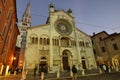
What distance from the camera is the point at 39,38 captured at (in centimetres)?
2228

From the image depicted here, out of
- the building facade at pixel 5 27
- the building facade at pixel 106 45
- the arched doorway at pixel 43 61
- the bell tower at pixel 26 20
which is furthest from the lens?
the bell tower at pixel 26 20

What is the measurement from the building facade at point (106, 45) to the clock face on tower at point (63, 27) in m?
10.1

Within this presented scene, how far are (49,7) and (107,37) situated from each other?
735 inches

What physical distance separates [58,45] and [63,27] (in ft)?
19.1

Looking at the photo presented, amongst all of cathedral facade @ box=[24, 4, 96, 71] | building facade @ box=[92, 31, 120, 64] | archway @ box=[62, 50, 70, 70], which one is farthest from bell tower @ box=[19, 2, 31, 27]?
building facade @ box=[92, 31, 120, 64]

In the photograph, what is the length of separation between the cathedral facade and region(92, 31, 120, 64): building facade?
423 cm

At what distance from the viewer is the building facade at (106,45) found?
2500 centimetres

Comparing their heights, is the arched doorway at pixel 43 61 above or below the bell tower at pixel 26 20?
below

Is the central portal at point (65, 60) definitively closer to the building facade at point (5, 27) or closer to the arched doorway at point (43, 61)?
the arched doorway at point (43, 61)

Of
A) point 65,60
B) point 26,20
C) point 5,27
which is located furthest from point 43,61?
point 26,20

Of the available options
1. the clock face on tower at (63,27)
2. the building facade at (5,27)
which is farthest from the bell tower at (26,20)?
the building facade at (5,27)

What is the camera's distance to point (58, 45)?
23.6 meters

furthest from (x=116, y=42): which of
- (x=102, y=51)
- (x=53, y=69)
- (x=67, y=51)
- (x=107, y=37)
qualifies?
(x=53, y=69)

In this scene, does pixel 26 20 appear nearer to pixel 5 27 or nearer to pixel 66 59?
pixel 66 59
